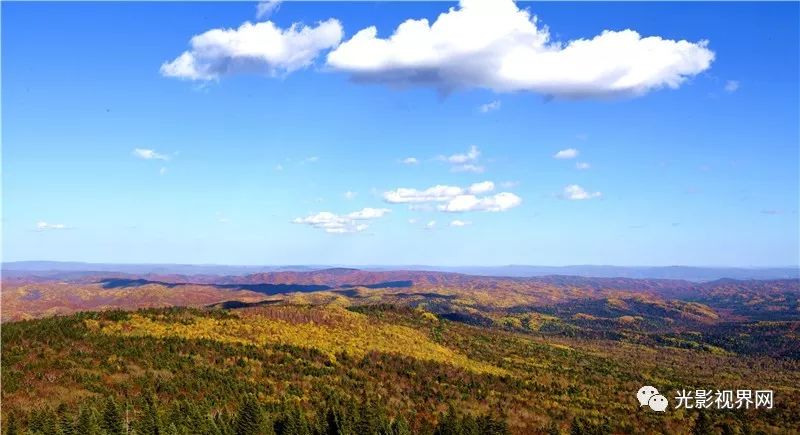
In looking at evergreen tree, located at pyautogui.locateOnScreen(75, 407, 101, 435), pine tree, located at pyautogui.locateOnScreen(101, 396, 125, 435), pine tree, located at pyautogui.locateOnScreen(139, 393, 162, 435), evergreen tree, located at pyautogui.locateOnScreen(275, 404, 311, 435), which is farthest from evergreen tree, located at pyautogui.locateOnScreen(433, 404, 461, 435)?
evergreen tree, located at pyautogui.locateOnScreen(75, 407, 101, 435)

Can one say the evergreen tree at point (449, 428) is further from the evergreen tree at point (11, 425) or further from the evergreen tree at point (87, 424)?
the evergreen tree at point (11, 425)

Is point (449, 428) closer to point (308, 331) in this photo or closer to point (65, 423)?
point (65, 423)

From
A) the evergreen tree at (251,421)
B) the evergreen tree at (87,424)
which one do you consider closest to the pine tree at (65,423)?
the evergreen tree at (87,424)

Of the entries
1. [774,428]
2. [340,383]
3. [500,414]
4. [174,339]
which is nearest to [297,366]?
[340,383]

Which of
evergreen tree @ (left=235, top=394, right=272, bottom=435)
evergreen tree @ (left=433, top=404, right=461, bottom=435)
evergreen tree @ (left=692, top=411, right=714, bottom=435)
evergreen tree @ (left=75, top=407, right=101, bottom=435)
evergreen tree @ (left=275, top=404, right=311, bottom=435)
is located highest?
evergreen tree @ (left=75, top=407, right=101, bottom=435)

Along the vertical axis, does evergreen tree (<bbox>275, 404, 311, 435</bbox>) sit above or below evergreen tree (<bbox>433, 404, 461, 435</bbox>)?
above

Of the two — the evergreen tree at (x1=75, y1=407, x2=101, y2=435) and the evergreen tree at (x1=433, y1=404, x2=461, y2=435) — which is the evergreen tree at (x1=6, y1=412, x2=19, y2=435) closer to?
the evergreen tree at (x1=75, y1=407, x2=101, y2=435)

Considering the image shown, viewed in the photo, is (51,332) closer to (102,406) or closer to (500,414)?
(102,406)
